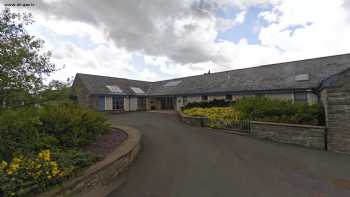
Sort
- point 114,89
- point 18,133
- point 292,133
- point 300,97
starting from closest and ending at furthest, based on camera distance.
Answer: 1. point 18,133
2. point 292,133
3. point 300,97
4. point 114,89

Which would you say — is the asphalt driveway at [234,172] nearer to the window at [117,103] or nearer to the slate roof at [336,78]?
the slate roof at [336,78]

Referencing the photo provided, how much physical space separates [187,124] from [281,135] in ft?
21.2

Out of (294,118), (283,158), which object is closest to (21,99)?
(283,158)

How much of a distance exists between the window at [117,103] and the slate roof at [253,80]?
1387mm

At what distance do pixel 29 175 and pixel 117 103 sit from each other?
71.2ft

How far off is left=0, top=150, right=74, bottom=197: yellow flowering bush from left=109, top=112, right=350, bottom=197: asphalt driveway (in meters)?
1.19

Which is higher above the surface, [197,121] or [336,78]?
[336,78]

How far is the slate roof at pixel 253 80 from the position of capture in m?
14.4

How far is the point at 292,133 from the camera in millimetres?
7359

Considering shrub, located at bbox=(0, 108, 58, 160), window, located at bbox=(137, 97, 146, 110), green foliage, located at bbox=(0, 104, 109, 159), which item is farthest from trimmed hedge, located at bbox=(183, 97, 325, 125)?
window, located at bbox=(137, 97, 146, 110)

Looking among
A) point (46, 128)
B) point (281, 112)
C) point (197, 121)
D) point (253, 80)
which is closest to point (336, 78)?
point (281, 112)

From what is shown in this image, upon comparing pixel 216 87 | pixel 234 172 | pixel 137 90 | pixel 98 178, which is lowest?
pixel 234 172

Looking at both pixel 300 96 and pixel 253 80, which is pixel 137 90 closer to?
pixel 253 80

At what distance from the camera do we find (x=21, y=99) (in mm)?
4051
